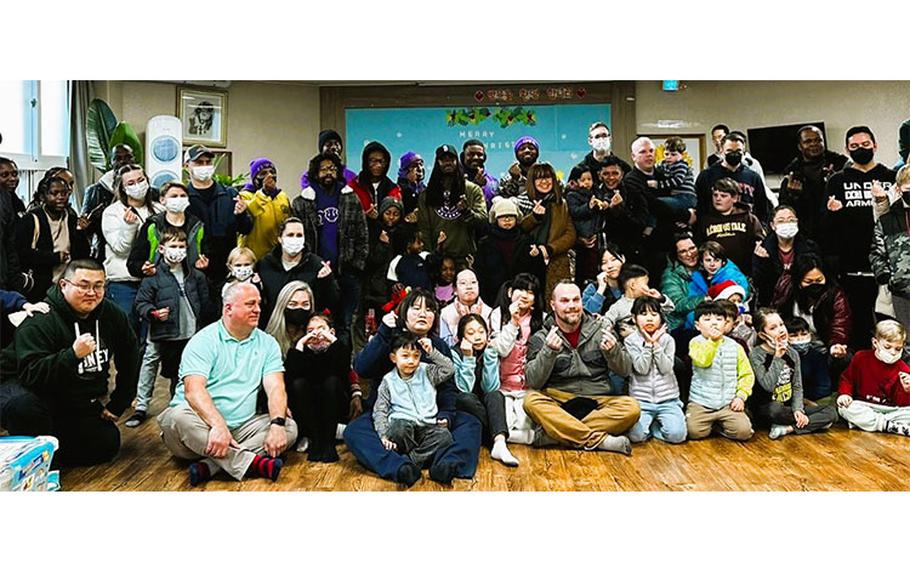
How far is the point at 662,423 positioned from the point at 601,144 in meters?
1.62

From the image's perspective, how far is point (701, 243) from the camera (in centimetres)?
602

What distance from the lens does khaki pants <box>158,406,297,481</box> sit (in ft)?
15.9

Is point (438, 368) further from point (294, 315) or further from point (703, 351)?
point (703, 351)

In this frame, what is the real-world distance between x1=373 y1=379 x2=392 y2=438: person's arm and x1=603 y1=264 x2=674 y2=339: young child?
1332 millimetres

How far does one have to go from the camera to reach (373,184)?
19.0 ft

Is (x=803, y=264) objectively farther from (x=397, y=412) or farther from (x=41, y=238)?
(x=41, y=238)

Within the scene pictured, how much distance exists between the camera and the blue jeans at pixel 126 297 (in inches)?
215

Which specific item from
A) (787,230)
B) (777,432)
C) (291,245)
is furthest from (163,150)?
(777,432)

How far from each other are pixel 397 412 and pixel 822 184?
2.96 meters

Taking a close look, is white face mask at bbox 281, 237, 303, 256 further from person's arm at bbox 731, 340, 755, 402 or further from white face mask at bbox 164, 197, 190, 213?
person's arm at bbox 731, 340, 755, 402

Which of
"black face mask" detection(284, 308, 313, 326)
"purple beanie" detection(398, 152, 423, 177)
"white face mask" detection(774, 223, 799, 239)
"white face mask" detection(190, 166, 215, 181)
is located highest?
"purple beanie" detection(398, 152, 423, 177)

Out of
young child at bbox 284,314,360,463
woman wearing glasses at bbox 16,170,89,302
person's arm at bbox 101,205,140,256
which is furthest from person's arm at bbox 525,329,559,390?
woman wearing glasses at bbox 16,170,89,302

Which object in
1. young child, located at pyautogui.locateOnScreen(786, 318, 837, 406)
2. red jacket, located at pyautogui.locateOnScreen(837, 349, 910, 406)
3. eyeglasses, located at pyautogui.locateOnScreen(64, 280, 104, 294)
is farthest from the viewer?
young child, located at pyautogui.locateOnScreen(786, 318, 837, 406)

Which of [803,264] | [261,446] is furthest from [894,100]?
[261,446]
